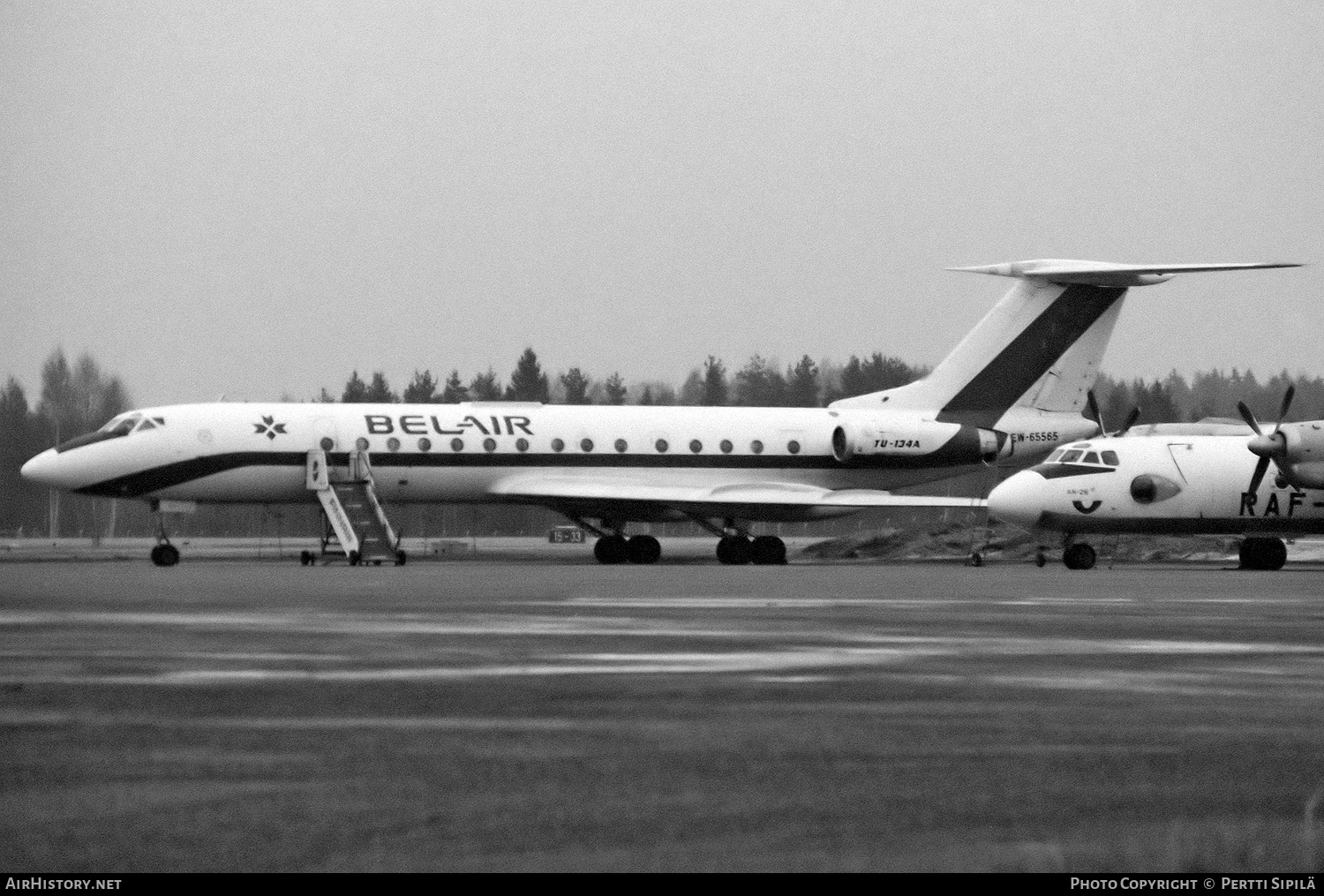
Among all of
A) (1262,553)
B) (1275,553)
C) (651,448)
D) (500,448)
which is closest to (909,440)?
(651,448)

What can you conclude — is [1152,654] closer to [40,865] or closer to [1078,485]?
[40,865]

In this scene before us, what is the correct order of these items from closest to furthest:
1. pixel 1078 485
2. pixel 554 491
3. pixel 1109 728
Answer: pixel 1109 728 < pixel 1078 485 < pixel 554 491

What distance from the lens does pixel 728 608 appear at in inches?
871

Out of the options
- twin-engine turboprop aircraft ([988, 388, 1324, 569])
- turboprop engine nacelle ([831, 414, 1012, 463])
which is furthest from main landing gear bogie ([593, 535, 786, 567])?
twin-engine turboprop aircraft ([988, 388, 1324, 569])

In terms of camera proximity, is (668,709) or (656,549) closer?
(668,709)

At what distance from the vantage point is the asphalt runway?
7.04 metres

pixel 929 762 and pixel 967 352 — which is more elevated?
pixel 967 352

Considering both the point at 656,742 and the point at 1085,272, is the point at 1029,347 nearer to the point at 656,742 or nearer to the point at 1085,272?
the point at 1085,272

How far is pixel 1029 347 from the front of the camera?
49.0 metres

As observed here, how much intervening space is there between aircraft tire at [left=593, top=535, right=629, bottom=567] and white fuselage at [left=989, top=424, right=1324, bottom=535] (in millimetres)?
9191

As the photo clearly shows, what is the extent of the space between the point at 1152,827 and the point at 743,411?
135 ft

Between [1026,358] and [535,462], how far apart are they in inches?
494

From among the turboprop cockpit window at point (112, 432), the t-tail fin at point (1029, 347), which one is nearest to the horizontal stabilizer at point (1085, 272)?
the t-tail fin at point (1029, 347)
